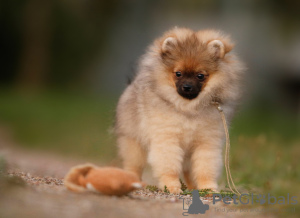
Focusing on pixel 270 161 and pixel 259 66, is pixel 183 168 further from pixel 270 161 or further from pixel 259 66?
pixel 259 66

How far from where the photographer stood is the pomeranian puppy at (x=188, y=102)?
149 inches

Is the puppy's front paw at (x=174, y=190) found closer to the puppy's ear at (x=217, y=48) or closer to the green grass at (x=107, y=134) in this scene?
the green grass at (x=107, y=134)

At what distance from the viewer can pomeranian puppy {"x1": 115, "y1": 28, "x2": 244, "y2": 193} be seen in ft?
12.4

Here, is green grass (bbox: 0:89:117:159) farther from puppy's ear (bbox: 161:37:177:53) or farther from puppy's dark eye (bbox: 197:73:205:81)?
puppy's dark eye (bbox: 197:73:205:81)

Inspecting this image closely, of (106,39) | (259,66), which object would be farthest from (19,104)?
(259,66)

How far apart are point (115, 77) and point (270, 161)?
969cm

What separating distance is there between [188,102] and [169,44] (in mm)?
521

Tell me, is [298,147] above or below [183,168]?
above

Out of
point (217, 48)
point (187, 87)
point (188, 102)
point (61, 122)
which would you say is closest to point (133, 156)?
point (188, 102)

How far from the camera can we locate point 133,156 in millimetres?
4453

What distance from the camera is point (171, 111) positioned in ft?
12.7

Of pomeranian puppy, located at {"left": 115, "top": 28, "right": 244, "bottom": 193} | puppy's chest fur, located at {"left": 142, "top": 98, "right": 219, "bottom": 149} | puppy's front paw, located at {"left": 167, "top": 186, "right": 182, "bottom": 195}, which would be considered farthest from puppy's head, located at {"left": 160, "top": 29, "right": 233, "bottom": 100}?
puppy's front paw, located at {"left": 167, "top": 186, "right": 182, "bottom": 195}

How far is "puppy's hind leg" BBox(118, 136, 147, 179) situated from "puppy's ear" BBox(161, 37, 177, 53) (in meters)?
1.02

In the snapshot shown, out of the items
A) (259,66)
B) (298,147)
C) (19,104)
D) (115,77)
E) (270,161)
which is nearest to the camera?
(270,161)
